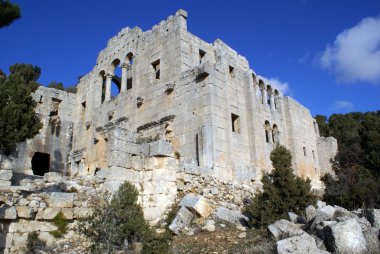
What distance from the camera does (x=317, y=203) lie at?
29.7 ft

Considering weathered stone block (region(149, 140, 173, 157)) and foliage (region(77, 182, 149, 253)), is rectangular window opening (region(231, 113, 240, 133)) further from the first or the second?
foliage (region(77, 182, 149, 253))

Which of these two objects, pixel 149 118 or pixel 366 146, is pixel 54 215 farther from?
pixel 366 146

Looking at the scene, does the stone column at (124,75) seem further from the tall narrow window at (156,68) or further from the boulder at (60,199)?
the boulder at (60,199)

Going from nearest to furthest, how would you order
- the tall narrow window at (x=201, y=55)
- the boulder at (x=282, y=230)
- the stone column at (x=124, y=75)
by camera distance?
the boulder at (x=282, y=230)
the tall narrow window at (x=201, y=55)
the stone column at (x=124, y=75)

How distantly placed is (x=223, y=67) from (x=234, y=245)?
10811mm

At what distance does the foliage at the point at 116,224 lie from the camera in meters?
6.93

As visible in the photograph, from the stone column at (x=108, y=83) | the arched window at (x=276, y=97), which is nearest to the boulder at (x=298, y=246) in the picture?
the stone column at (x=108, y=83)

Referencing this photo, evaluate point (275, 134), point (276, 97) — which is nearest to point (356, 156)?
point (276, 97)

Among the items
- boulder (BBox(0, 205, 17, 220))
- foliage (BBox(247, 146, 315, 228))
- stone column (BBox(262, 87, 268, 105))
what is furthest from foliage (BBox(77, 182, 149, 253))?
stone column (BBox(262, 87, 268, 105))

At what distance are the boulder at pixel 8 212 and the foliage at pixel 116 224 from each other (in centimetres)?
142

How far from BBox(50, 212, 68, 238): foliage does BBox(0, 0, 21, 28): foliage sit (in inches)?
180

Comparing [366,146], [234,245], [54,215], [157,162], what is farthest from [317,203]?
[366,146]

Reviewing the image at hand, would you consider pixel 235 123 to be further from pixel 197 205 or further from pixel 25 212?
pixel 25 212

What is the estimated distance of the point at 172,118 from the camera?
16.1m
